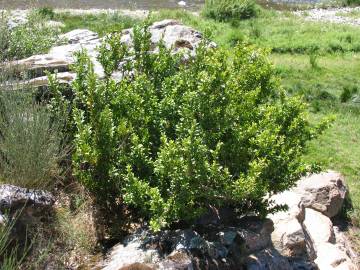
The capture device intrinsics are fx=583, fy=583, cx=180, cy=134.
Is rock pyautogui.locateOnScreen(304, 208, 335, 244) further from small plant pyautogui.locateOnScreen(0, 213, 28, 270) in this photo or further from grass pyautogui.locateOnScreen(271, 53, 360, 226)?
small plant pyautogui.locateOnScreen(0, 213, 28, 270)

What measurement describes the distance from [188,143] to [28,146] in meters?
1.37

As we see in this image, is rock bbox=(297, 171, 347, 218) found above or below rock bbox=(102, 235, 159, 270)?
below

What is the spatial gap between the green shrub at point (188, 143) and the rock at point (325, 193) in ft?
6.25

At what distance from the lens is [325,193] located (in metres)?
6.80

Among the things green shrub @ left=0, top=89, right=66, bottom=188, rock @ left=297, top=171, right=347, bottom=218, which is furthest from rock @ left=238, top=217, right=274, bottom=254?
rock @ left=297, top=171, right=347, bottom=218

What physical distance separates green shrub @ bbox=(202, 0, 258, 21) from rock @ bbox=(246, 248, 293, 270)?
11890 mm

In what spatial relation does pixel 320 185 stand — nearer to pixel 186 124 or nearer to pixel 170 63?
pixel 170 63

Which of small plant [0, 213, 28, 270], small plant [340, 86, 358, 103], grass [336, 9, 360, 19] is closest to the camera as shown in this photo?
small plant [0, 213, 28, 270]

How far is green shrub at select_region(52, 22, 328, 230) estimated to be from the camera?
4.29m

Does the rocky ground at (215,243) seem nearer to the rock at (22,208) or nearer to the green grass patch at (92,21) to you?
A: the rock at (22,208)

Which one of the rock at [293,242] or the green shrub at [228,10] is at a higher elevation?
the green shrub at [228,10]

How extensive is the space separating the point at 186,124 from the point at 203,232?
882mm

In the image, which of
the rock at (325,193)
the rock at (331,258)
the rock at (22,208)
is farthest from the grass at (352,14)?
the rock at (22,208)

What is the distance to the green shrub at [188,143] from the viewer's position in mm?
4289
